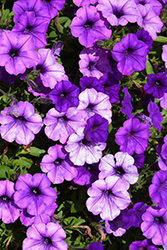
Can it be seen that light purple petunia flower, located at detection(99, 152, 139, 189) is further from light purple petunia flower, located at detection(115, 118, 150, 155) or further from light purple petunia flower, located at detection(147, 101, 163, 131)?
light purple petunia flower, located at detection(147, 101, 163, 131)

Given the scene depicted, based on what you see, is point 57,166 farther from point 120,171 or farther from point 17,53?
point 17,53

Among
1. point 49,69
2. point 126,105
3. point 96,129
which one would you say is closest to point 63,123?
point 96,129

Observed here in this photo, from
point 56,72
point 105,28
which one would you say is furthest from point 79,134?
point 105,28

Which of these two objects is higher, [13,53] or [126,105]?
[13,53]

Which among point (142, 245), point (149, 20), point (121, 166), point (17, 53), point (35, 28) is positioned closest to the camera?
point (17, 53)

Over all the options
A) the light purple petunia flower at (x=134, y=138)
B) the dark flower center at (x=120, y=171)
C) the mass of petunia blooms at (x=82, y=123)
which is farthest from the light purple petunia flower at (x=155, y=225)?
the light purple petunia flower at (x=134, y=138)

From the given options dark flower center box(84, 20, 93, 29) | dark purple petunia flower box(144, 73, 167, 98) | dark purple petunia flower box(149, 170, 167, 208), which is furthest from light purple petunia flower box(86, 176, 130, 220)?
dark flower center box(84, 20, 93, 29)
